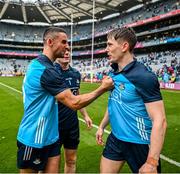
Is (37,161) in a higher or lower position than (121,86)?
lower

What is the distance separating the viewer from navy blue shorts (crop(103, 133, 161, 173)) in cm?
332

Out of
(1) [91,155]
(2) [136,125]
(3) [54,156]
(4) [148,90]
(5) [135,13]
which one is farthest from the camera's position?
(5) [135,13]

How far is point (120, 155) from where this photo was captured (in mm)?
3506

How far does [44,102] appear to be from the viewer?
352 cm

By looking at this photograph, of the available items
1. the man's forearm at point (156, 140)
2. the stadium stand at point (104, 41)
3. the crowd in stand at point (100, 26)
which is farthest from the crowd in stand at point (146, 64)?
the man's forearm at point (156, 140)

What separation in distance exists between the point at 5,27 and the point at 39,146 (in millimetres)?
88390

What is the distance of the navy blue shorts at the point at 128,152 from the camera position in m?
3.32

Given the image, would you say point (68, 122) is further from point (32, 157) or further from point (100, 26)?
point (100, 26)

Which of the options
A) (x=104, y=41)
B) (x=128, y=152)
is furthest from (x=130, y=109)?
(x=104, y=41)

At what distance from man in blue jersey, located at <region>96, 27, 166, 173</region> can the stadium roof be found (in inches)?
2189

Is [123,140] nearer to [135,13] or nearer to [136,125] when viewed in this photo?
[136,125]

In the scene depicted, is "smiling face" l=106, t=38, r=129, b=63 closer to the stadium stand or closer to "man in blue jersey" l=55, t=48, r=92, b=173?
"man in blue jersey" l=55, t=48, r=92, b=173

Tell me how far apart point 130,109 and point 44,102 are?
957mm

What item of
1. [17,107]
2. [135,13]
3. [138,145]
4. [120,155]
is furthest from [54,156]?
[135,13]
